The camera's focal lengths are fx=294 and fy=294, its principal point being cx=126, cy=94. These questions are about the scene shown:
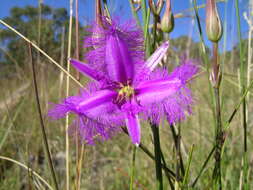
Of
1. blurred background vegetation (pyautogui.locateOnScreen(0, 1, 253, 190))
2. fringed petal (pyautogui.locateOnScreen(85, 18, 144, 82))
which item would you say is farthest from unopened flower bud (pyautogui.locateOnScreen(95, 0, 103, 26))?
blurred background vegetation (pyautogui.locateOnScreen(0, 1, 253, 190))

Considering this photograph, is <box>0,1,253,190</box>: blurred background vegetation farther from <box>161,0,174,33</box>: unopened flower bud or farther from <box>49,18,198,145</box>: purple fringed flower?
<box>49,18,198,145</box>: purple fringed flower

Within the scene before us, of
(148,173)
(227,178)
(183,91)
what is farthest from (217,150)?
(148,173)

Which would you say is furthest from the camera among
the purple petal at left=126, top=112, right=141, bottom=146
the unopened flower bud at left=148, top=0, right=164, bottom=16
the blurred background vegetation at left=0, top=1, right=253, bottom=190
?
the blurred background vegetation at left=0, top=1, right=253, bottom=190

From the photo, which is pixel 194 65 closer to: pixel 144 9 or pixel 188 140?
pixel 144 9

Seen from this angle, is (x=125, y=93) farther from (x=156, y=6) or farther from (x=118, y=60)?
(x=156, y=6)

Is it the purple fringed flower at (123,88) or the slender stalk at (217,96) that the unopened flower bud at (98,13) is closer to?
the purple fringed flower at (123,88)

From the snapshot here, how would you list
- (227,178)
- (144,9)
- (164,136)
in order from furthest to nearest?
(164,136)
(227,178)
(144,9)

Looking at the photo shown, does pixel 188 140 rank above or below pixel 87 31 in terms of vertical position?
below

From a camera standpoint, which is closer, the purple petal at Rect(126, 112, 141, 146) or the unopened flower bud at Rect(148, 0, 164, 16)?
the purple petal at Rect(126, 112, 141, 146)
